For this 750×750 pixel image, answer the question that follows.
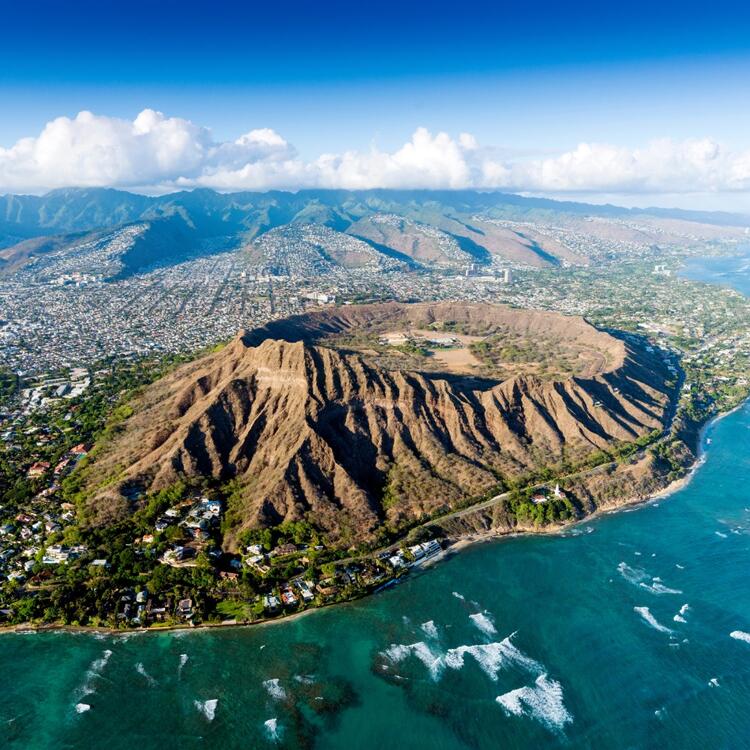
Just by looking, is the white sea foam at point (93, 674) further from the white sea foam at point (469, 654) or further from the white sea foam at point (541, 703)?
the white sea foam at point (541, 703)

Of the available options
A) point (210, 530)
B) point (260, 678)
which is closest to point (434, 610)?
point (260, 678)

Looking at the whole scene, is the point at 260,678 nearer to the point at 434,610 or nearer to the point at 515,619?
the point at 434,610

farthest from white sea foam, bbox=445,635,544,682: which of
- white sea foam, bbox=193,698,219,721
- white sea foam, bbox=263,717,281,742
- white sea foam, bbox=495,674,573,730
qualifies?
white sea foam, bbox=193,698,219,721

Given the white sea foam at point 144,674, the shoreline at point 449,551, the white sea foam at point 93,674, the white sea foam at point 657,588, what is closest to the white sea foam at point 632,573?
the white sea foam at point 657,588

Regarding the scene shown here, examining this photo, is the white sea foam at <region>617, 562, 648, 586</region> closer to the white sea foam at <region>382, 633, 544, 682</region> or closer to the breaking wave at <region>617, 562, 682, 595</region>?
the breaking wave at <region>617, 562, 682, 595</region>

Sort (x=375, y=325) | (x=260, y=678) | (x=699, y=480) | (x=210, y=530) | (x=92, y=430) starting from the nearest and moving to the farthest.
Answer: (x=260, y=678) → (x=210, y=530) → (x=699, y=480) → (x=92, y=430) → (x=375, y=325)

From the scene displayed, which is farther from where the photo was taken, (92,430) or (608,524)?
(92,430)

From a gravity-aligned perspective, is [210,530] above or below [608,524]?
above

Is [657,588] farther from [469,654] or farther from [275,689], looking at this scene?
[275,689]
